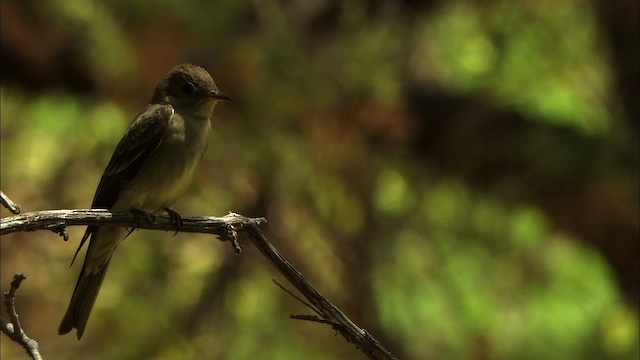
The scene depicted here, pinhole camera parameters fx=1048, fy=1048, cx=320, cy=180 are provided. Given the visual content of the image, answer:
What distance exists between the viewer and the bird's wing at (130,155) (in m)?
3.08

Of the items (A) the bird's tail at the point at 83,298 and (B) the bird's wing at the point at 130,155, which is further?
(B) the bird's wing at the point at 130,155

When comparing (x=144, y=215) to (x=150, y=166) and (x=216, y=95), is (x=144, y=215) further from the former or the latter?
(x=216, y=95)

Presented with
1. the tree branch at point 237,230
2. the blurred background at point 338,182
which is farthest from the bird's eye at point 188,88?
the blurred background at point 338,182

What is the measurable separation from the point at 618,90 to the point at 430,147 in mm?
965

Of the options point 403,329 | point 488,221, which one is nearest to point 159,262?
point 403,329

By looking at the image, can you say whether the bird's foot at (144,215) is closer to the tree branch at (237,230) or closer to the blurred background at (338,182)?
the tree branch at (237,230)

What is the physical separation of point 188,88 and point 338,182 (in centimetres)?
126

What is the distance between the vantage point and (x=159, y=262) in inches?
181

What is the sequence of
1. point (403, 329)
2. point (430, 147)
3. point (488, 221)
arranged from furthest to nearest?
point (430, 147) < point (488, 221) < point (403, 329)

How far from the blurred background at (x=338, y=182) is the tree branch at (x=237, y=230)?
200 centimetres

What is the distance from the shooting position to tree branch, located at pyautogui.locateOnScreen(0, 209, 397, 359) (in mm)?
1950

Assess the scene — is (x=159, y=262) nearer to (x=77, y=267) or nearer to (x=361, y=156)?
(x=77, y=267)

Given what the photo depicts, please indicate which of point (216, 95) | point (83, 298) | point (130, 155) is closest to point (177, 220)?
point (83, 298)

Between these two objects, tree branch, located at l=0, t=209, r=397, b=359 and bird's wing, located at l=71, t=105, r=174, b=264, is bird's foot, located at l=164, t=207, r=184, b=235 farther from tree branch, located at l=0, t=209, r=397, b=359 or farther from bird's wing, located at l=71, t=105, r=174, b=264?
bird's wing, located at l=71, t=105, r=174, b=264
